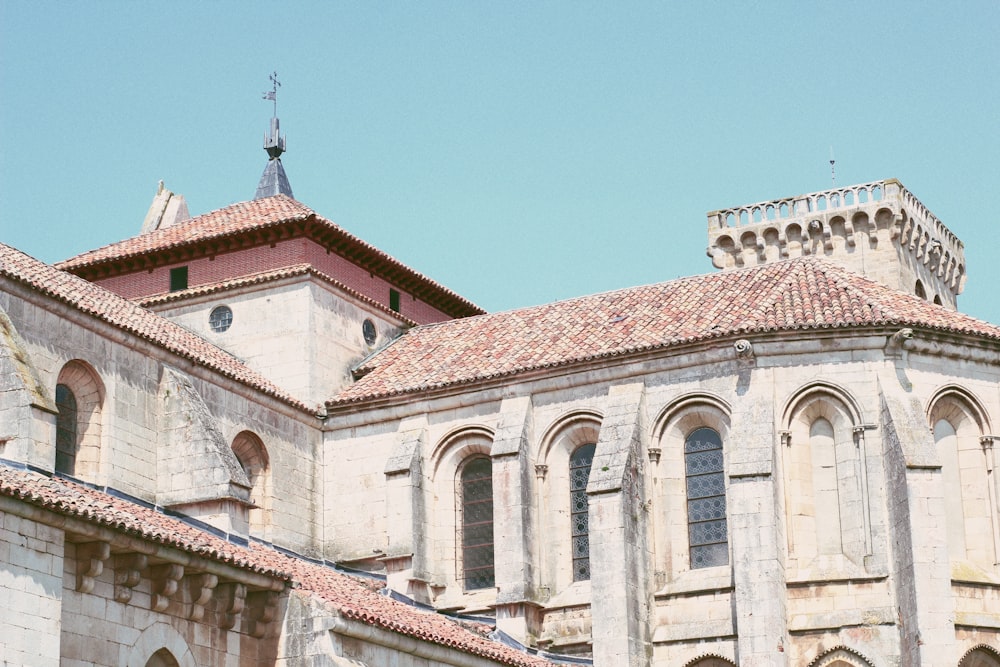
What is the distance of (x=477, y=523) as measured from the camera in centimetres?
3528

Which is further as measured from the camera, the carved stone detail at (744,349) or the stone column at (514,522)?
the stone column at (514,522)

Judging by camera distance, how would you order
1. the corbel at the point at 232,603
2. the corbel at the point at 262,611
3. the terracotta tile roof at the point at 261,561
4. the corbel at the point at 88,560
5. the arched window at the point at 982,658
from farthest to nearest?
A: the arched window at the point at 982,658 < the corbel at the point at 262,611 < the corbel at the point at 232,603 < the corbel at the point at 88,560 < the terracotta tile roof at the point at 261,561

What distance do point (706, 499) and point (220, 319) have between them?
39.5ft

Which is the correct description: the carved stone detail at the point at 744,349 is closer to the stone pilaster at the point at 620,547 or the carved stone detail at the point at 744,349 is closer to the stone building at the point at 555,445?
the stone building at the point at 555,445

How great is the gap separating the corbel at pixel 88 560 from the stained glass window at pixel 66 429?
911 centimetres

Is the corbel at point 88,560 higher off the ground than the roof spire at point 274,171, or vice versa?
the roof spire at point 274,171

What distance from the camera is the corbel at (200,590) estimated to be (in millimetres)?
22531

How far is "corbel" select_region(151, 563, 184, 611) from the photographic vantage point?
71.8ft

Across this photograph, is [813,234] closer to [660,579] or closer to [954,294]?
[954,294]

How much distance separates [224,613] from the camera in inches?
914

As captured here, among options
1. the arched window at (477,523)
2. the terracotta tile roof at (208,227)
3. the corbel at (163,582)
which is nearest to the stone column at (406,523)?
the arched window at (477,523)

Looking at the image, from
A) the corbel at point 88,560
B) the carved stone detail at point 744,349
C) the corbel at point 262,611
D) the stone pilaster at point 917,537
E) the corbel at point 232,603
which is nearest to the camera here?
the corbel at point 88,560

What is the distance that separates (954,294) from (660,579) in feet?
74.8

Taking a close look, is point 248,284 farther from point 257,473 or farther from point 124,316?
point 124,316
